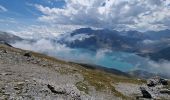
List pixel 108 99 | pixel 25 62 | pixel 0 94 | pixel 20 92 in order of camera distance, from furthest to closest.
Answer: pixel 25 62
pixel 108 99
pixel 20 92
pixel 0 94

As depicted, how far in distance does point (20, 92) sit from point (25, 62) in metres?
32.2

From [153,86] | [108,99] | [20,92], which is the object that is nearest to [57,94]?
[20,92]

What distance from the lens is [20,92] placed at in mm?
33031

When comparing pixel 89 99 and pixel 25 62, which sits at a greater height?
pixel 25 62

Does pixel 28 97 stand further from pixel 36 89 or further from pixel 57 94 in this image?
pixel 57 94

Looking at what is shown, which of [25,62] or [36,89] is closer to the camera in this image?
[36,89]

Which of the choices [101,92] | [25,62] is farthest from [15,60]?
[101,92]

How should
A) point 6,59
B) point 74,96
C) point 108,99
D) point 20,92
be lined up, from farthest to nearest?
point 6,59 → point 108,99 → point 74,96 → point 20,92

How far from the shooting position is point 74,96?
39875mm

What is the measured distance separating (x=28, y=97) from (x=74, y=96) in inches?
365

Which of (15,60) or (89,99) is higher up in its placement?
(15,60)

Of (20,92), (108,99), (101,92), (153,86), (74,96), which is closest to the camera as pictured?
(20,92)

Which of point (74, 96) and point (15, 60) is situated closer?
point (74, 96)

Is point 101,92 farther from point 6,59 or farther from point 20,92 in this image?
point 20,92
